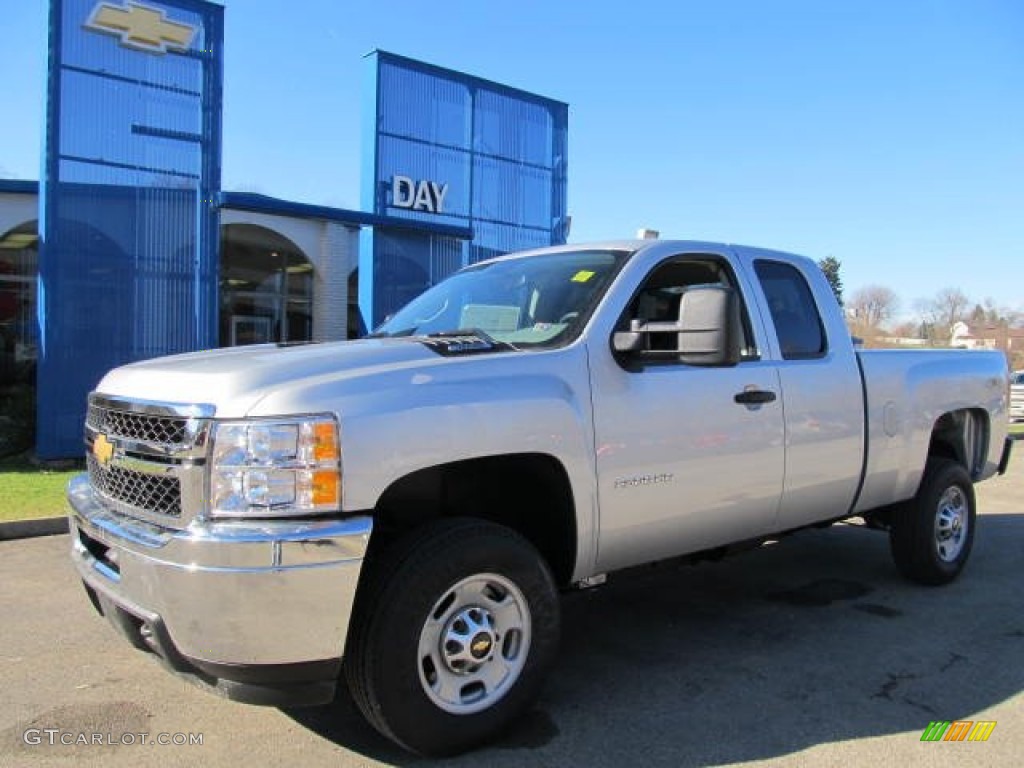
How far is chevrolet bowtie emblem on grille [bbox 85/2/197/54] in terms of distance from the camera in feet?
38.6

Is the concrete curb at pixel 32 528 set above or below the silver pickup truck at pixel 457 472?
below

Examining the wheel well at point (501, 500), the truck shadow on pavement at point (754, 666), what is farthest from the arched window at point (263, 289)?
the wheel well at point (501, 500)

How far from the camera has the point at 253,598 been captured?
9.10ft

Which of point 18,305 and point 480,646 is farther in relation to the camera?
point 18,305

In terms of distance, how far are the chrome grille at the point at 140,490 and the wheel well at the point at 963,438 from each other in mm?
4858

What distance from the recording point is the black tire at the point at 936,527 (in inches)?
223

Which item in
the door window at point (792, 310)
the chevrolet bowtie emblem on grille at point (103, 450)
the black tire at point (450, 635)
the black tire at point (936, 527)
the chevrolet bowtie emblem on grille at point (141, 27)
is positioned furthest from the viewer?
the chevrolet bowtie emblem on grille at point (141, 27)

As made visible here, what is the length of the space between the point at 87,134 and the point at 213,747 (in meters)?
10.7

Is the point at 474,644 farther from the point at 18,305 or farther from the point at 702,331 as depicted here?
the point at 18,305

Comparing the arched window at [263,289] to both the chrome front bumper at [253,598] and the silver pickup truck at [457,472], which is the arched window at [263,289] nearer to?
the silver pickup truck at [457,472]

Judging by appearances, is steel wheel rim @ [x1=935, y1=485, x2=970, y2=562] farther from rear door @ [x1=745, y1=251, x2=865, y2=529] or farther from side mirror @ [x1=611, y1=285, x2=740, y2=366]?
side mirror @ [x1=611, y1=285, x2=740, y2=366]

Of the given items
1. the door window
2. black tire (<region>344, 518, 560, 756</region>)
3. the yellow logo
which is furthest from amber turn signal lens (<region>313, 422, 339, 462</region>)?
the door window

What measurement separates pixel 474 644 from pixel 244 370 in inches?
52.2

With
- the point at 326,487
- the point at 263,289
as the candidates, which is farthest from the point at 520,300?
the point at 263,289
